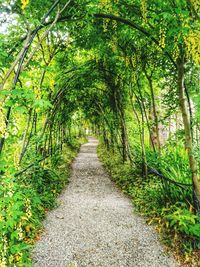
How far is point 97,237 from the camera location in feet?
14.7

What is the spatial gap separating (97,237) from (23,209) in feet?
4.82

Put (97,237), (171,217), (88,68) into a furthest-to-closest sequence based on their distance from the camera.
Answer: (88,68) → (97,237) → (171,217)

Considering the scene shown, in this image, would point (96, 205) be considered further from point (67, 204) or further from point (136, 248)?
point (136, 248)

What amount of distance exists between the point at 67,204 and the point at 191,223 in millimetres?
3433

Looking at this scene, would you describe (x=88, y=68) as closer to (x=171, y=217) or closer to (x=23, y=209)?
(x=23, y=209)

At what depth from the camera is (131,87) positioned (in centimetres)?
754

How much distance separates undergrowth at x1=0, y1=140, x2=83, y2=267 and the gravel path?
10.9 inches

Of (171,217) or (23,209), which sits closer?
(171,217)

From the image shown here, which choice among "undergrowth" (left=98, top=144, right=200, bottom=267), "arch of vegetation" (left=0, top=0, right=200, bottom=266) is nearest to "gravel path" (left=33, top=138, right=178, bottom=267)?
"undergrowth" (left=98, top=144, right=200, bottom=267)

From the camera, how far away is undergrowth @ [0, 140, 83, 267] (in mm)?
2420

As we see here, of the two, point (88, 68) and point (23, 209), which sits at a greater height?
point (88, 68)

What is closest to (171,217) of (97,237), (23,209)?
(97,237)

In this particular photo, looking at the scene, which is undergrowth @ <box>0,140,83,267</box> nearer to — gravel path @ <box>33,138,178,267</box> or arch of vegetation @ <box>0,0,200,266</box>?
arch of vegetation @ <box>0,0,200,266</box>

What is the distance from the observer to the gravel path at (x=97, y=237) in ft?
12.2
